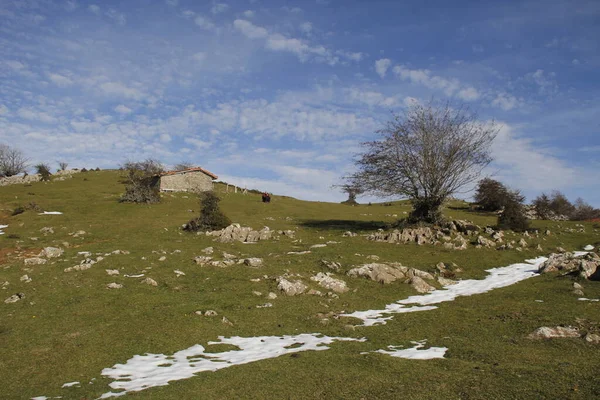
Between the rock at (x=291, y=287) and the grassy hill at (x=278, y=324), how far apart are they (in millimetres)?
368

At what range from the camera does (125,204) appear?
54.0 metres

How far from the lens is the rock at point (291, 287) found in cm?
1850

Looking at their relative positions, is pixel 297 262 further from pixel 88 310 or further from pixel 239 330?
pixel 88 310

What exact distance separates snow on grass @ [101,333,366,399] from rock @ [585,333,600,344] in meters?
6.55

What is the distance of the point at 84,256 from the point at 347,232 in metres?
19.5

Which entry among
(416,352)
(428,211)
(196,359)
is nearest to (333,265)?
(416,352)

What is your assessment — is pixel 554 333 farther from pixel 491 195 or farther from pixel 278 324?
pixel 491 195

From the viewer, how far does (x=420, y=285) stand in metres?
20.3

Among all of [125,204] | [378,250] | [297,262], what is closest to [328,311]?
[297,262]

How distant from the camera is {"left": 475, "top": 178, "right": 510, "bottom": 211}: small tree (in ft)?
193

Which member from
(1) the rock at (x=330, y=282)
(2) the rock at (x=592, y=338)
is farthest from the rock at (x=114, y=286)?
(2) the rock at (x=592, y=338)

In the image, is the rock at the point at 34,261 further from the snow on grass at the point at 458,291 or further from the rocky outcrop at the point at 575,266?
the rocky outcrop at the point at 575,266

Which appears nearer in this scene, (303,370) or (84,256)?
(303,370)

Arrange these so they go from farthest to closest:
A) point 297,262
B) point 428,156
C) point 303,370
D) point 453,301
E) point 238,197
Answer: point 238,197
point 428,156
point 297,262
point 453,301
point 303,370
